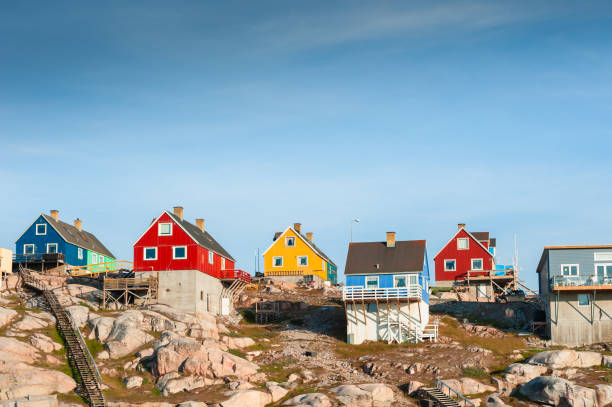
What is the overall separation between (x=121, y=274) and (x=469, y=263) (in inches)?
1569

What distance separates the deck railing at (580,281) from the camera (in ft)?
207

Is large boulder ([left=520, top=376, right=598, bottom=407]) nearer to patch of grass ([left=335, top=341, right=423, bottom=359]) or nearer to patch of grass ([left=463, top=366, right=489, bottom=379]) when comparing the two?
patch of grass ([left=463, top=366, right=489, bottom=379])

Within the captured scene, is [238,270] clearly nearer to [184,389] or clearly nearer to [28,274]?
[28,274]

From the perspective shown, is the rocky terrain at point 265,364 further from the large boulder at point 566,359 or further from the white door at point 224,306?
the white door at point 224,306

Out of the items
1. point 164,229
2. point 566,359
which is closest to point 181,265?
point 164,229

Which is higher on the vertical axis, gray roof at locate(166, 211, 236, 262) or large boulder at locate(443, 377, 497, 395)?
gray roof at locate(166, 211, 236, 262)

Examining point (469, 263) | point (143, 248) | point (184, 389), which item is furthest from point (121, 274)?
point (469, 263)

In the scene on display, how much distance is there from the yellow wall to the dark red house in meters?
14.7

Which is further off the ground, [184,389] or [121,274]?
[121,274]

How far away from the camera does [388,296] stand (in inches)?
2576

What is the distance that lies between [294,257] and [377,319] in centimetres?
3243

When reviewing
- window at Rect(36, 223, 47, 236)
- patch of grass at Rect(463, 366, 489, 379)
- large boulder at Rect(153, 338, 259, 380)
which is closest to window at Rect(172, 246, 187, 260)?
large boulder at Rect(153, 338, 259, 380)

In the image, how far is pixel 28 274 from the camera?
7550 centimetres

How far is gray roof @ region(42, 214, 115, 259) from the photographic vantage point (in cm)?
9288
